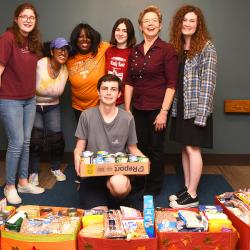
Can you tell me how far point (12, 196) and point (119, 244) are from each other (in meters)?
1.46

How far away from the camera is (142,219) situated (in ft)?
6.05

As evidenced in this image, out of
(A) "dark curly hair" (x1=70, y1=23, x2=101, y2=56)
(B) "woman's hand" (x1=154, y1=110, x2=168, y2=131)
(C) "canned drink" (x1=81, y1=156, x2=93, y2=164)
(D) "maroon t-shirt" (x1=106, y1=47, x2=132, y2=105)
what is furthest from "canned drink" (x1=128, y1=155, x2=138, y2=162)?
(A) "dark curly hair" (x1=70, y1=23, x2=101, y2=56)

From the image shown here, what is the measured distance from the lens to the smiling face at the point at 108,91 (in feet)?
7.57

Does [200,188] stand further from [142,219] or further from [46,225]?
[46,225]

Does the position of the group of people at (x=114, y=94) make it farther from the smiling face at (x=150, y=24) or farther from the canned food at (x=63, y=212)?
the canned food at (x=63, y=212)

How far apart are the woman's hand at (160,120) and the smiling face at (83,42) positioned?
0.82m

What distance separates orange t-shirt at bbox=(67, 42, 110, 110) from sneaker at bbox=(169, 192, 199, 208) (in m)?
1.04

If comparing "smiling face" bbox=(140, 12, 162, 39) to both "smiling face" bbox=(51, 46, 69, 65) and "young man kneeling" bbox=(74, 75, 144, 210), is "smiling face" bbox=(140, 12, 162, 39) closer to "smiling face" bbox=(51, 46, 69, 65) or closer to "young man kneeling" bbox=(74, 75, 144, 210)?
"young man kneeling" bbox=(74, 75, 144, 210)

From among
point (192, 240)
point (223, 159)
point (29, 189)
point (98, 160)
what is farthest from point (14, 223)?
point (223, 159)

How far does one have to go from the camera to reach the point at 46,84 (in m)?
3.01

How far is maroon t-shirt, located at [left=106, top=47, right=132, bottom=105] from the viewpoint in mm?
2932

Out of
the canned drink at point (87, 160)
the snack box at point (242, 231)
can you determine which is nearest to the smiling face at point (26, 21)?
the canned drink at point (87, 160)

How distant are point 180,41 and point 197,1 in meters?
1.14

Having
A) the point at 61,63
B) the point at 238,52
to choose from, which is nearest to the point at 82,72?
the point at 61,63
